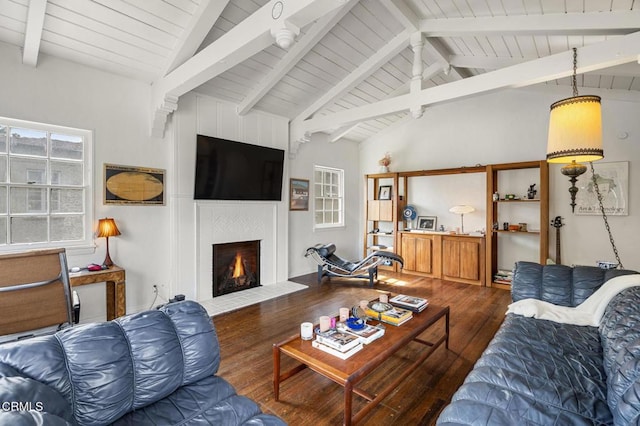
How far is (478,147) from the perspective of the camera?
564 centimetres

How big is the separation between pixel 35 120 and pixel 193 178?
1.63 m

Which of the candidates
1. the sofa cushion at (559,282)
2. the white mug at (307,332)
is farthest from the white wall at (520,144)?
the white mug at (307,332)

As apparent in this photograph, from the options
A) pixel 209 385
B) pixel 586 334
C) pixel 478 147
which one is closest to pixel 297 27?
pixel 209 385

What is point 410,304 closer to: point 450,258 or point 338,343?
point 338,343

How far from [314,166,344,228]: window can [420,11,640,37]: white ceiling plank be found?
3328 mm

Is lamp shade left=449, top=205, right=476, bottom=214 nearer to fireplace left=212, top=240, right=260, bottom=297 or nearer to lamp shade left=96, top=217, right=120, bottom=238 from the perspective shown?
fireplace left=212, top=240, right=260, bottom=297

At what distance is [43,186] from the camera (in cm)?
316

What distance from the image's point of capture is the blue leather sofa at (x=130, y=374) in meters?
1.14

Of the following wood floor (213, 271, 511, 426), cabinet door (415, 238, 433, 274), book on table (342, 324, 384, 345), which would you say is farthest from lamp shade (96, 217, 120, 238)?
cabinet door (415, 238, 433, 274)

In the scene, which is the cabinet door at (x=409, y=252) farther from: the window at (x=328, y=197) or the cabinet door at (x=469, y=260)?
the window at (x=328, y=197)

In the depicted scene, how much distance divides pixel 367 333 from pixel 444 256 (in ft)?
12.7

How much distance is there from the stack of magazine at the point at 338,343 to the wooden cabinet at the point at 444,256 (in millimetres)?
3919

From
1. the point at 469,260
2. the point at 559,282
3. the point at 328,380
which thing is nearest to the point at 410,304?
the point at 328,380

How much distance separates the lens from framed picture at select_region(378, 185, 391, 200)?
6566 millimetres
